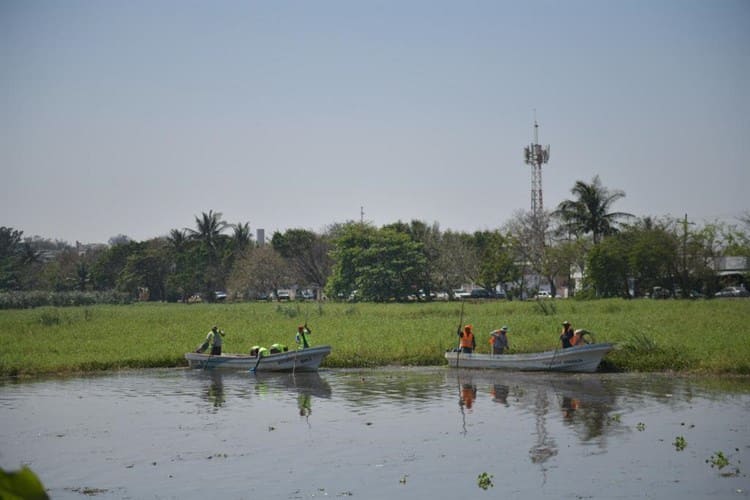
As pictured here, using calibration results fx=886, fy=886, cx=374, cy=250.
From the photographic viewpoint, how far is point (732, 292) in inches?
2857

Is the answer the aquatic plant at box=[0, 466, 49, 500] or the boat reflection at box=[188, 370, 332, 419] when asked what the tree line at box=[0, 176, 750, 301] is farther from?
the aquatic plant at box=[0, 466, 49, 500]

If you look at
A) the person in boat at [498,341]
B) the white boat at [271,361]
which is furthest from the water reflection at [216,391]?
the person in boat at [498,341]

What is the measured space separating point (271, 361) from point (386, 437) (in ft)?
43.2

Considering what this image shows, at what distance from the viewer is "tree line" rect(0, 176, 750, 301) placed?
6750 cm

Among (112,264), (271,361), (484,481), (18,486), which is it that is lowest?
(484,481)

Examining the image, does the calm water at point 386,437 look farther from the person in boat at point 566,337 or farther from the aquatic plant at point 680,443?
the person in boat at point 566,337

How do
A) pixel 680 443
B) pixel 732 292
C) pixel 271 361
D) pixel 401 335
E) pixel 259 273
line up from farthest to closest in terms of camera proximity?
pixel 259 273 < pixel 732 292 < pixel 401 335 < pixel 271 361 < pixel 680 443

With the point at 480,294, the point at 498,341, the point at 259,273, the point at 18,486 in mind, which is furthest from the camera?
the point at 259,273

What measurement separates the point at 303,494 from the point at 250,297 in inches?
3506

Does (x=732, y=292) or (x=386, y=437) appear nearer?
(x=386, y=437)

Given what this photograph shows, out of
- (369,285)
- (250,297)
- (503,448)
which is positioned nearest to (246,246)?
(250,297)

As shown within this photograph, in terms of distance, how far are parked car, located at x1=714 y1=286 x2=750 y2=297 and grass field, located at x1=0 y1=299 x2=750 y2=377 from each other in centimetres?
1773

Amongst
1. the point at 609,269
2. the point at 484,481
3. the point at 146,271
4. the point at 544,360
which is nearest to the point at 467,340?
the point at 544,360

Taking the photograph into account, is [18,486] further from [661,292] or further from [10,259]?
[10,259]
